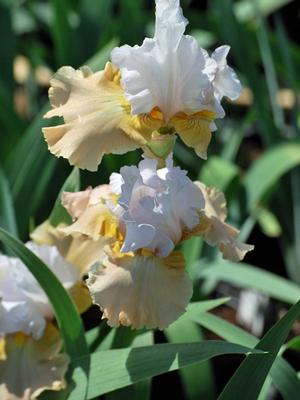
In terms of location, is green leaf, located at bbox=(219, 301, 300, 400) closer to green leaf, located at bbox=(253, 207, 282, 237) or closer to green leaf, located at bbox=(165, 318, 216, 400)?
green leaf, located at bbox=(165, 318, 216, 400)

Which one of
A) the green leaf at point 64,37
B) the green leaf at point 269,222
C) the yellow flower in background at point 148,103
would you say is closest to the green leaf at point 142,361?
the yellow flower in background at point 148,103

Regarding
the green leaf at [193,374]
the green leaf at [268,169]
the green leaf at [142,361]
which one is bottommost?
the green leaf at [268,169]

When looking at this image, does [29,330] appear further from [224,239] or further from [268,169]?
[268,169]

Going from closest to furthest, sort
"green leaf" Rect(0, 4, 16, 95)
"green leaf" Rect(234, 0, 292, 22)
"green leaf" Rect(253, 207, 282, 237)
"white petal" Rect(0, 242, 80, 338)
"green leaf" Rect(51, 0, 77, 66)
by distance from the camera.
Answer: "white petal" Rect(0, 242, 80, 338)
"green leaf" Rect(51, 0, 77, 66)
"green leaf" Rect(0, 4, 16, 95)
"green leaf" Rect(253, 207, 282, 237)
"green leaf" Rect(234, 0, 292, 22)

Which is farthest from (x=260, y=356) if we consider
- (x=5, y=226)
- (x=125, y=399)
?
(x=5, y=226)

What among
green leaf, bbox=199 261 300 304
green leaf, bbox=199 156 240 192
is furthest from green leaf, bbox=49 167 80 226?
green leaf, bbox=199 156 240 192

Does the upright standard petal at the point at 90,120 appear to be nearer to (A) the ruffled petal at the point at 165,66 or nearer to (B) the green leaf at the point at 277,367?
(A) the ruffled petal at the point at 165,66
